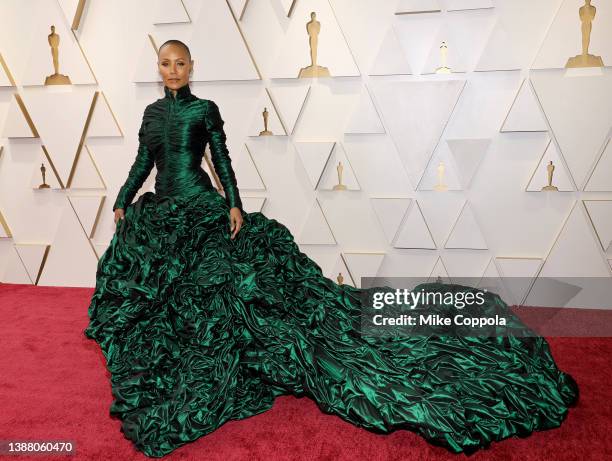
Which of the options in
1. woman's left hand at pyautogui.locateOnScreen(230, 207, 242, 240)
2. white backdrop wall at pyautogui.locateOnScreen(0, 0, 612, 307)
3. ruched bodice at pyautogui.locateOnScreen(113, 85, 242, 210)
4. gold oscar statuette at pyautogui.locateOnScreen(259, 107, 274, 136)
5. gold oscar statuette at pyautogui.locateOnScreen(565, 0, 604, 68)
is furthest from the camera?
gold oscar statuette at pyautogui.locateOnScreen(259, 107, 274, 136)

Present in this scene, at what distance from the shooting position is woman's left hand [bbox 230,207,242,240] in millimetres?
2365

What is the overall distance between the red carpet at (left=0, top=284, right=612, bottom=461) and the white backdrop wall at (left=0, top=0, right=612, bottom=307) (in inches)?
36.3

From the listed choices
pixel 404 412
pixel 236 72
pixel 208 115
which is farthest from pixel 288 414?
pixel 236 72

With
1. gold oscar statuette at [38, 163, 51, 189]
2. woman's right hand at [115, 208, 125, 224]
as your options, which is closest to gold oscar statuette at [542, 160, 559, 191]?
woman's right hand at [115, 208, 125, 224]

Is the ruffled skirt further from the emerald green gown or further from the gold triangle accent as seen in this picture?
the gold triangle accent

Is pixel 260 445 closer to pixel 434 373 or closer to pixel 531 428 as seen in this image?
pixel 434 373

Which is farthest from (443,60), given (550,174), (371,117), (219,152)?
(219,152)

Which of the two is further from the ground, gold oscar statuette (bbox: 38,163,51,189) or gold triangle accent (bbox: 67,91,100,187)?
gold triangle accent (bbox: 67,91,100,187)

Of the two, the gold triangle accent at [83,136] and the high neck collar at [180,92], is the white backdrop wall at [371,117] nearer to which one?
the gold triangle accent at [83,136]

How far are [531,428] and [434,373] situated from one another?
37 cm

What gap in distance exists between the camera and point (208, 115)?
2496 millimetres

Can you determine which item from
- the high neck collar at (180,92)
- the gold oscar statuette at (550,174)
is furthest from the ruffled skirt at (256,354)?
the gold oscar statuette at (550,174)

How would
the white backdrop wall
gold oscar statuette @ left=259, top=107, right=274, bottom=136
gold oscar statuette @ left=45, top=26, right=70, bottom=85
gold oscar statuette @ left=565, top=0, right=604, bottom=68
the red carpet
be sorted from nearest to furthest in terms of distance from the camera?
1. the red carpet
2. gold oscar statuette @ left=565, top=0, right=604, bottom=68
3. the white backdrop wall
4. gold oscar statuette @ left=259, top=107, right=274, bottom=136
5. gold oscar statuette @ left=45, top=26, right=70, bottom=85

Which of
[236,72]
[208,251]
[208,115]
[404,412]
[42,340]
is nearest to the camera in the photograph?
[404,412]
